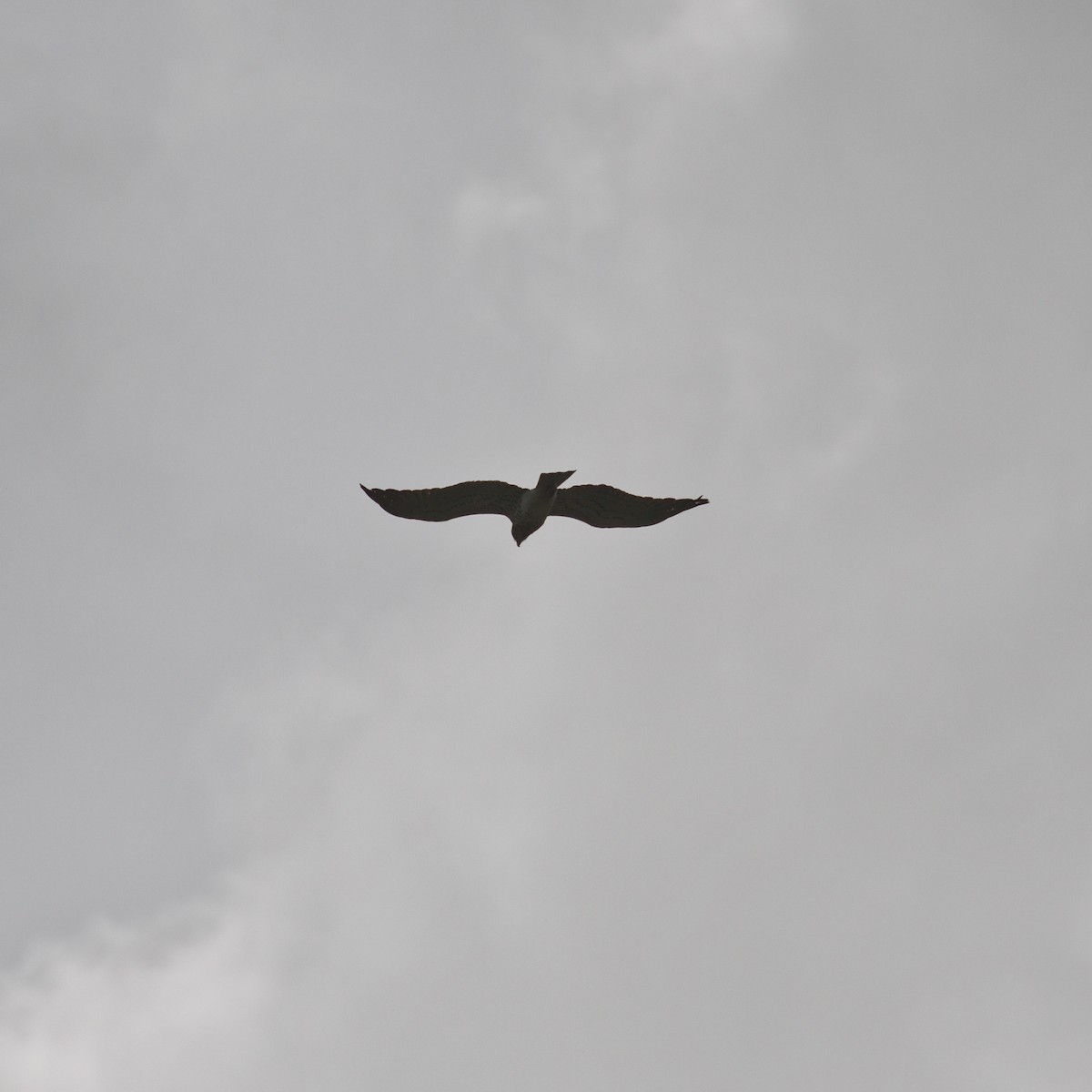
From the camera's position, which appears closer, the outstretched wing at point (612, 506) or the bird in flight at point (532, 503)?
the bird in flight at point (532, 503)

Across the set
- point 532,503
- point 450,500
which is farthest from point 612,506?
point 450,500

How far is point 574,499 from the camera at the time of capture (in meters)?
21.8

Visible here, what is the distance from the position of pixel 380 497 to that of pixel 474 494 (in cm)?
186

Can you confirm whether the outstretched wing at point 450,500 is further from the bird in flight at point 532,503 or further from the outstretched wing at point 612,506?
the outstretched wing at point 612,506

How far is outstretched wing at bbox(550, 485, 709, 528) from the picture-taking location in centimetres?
2164

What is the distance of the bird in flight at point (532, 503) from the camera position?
20.5m

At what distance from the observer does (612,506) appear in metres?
22.0

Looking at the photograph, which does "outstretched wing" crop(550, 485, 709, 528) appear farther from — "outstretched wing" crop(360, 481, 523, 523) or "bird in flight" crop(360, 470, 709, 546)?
"outstretched wing" crop(360, 481, 523, 523)

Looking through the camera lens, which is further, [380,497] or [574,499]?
[574,499]

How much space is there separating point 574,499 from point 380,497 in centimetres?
407

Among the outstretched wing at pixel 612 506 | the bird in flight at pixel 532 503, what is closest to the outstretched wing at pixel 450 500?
the bird in flight at pixel 532 503

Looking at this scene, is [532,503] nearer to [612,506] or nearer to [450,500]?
[450,500]

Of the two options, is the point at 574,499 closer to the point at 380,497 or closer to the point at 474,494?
the point at 474,494

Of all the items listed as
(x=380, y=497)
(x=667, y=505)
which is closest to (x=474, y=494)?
(x=380, y=497)
